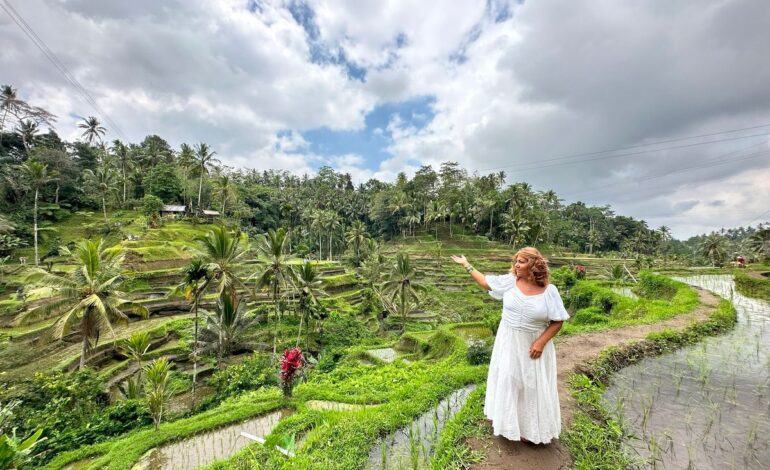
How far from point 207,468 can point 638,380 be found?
7921 millimetres

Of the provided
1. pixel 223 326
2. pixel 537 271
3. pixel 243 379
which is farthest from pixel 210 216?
pixel 537 271

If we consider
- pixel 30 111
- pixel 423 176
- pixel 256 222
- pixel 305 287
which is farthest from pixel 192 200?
pixel 423 176

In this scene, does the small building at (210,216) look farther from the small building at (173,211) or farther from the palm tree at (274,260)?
the palm tree at (274,260)

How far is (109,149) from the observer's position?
54.4m

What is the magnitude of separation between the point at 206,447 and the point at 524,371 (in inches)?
241

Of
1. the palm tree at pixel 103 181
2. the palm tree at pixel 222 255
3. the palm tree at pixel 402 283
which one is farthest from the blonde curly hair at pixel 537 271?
the palm tree at pixel 103 181

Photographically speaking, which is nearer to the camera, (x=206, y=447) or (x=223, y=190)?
(x=206, y=447)

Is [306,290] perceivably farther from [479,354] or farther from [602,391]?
[602,391]

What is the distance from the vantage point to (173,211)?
42.7m

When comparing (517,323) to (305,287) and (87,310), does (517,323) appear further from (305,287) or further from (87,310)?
(305,287)

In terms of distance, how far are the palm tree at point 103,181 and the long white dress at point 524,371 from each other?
46.9 meters

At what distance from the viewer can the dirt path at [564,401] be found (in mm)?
3447

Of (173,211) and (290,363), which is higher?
(173,211)

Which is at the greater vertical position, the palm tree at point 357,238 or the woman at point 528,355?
the palm tree at point 357,238
